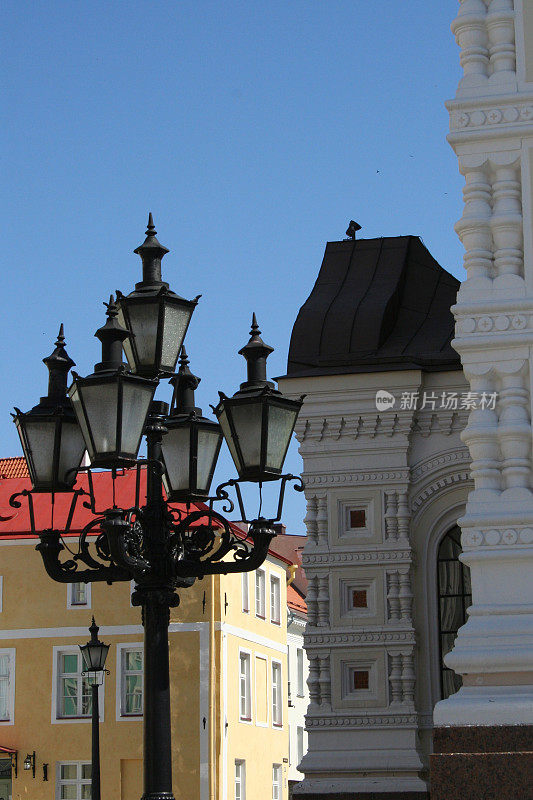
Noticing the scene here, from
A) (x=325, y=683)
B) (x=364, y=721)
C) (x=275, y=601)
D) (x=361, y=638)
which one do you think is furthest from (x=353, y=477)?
(x=275, y=601)

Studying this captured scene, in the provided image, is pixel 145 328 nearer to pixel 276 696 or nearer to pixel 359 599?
pixel 359 599

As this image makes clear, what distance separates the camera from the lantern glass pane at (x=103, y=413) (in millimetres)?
7047

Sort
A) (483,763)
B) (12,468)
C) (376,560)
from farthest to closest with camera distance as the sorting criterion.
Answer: (12,468)
(376,560)
(483,763)

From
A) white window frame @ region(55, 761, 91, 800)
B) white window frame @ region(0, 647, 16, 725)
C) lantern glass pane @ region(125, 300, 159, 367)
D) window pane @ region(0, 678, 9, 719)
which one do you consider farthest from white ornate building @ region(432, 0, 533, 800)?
window pane @ region(0, 678, 9, 719)

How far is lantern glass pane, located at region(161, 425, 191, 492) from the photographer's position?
26.7 feet

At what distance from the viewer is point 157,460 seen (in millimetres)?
7633

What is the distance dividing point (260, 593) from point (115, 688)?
5426mm

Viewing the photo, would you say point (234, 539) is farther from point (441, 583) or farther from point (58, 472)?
point (441, 583)

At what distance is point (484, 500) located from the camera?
25.1 ft

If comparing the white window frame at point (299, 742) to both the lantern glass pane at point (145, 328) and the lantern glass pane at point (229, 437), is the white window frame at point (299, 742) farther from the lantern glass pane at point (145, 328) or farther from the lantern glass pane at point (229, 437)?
the lantern glass pane at point (229, 437)

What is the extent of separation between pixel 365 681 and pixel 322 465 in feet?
7.92

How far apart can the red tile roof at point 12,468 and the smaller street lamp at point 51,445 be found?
30.3 metres

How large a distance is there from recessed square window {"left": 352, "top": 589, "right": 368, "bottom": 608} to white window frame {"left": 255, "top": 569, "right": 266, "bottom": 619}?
2060cm

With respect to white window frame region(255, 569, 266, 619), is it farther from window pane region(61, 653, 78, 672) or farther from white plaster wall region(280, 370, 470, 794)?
white plaster wall region(280, 370, 470, 794)
